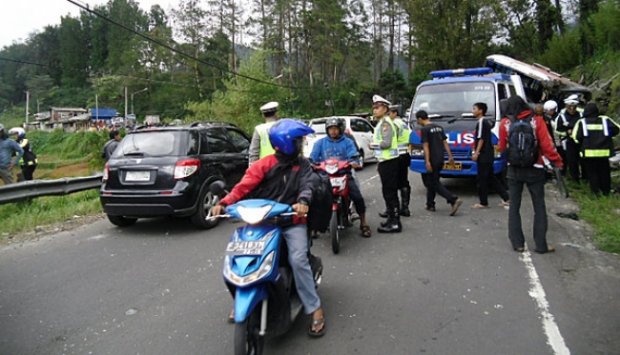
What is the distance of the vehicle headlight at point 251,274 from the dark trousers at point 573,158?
847 centimetres

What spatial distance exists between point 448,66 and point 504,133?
25.9 metres

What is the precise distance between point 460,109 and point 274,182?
6.72m

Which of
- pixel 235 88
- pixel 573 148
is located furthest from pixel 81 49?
pixel 573 148

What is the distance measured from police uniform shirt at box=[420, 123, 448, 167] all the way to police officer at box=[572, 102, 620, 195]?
2.58 metres

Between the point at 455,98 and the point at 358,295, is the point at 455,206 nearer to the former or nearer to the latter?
the point at 455,98

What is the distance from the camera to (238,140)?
877 centimetres

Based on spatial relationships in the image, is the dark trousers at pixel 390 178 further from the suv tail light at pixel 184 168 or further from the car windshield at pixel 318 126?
the car windshield at pixel 318 126

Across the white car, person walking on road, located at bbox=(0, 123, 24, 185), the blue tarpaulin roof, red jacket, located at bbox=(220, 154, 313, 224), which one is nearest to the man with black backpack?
red jacket, located at bbox=(220, 154, 313, 224)

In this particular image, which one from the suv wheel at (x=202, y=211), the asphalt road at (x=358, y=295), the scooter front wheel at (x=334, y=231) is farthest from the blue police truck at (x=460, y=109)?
the suv wheel at (x=202, y=211)

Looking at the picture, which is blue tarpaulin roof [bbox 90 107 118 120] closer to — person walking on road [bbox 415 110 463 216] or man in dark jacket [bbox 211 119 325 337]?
person walking on road [bbox 415 110 463 216]

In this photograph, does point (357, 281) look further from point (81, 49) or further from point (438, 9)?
point (81, 49)

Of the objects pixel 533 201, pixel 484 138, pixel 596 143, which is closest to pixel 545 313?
pixel 533 201

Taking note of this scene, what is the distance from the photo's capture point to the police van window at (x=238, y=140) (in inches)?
336

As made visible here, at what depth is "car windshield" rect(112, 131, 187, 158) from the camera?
7113 mm
